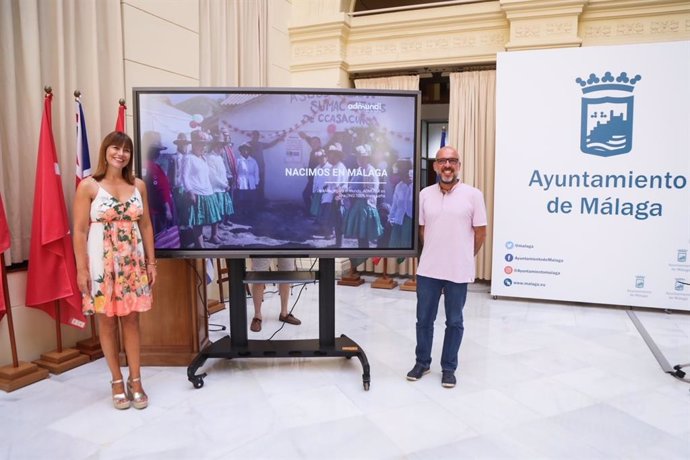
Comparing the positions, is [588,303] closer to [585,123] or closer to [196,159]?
[585,123]

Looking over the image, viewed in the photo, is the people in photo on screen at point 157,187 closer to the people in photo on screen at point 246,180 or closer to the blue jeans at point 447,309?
the people in photo on screen at point 246,180

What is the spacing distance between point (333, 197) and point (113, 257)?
127 cm

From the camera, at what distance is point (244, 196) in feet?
9.67

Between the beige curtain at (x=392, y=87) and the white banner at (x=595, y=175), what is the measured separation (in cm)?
134

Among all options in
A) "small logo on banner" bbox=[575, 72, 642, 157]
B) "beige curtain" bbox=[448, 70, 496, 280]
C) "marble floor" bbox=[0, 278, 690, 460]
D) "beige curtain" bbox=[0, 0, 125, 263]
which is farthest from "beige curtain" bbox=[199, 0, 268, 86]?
"small logo on banner" bbox=[575, 72, 642, 157]

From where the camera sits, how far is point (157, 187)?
2.91 m

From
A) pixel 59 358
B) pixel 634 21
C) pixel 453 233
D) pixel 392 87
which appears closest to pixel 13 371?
pixel 59 358

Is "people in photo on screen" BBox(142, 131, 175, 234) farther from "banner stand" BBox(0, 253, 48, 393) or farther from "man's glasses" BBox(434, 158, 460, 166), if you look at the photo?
"man's glasses" BBox(434, 158, 460, 166)

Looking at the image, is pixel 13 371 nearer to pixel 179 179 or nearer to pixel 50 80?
pixel 179 179

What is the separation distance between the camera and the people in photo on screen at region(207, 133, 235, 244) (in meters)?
2.91

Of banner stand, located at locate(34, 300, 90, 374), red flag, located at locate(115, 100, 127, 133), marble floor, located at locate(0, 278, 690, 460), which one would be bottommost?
marble floor, located at locate(0, 278, 690, 460)

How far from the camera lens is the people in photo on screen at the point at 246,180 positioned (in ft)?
9.59

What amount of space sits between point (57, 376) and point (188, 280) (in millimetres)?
1032

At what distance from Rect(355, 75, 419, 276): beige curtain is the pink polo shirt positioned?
301cm
